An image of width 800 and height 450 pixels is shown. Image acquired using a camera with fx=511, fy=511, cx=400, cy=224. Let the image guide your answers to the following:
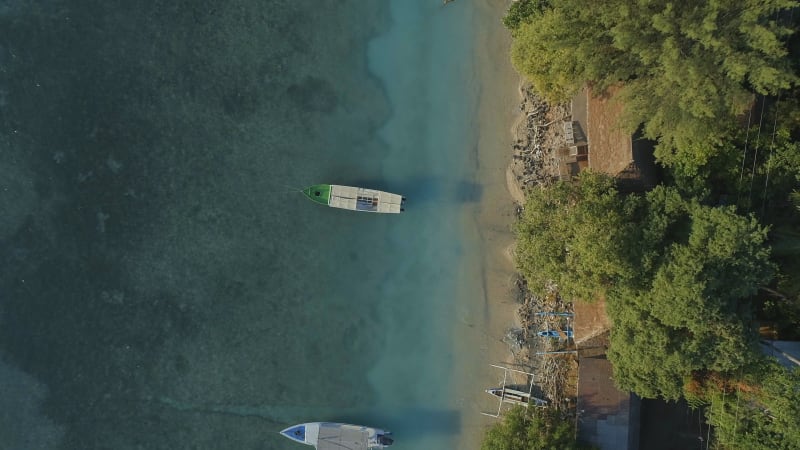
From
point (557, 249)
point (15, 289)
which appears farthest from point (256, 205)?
point (557, 249)

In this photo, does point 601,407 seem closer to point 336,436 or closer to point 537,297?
point 537,297

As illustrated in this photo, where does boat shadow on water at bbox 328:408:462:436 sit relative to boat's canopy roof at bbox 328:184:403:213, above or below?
below

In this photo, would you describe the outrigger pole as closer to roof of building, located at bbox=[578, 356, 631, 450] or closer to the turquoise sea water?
roof of building, located at bbox=[578, 356, 631, 450]

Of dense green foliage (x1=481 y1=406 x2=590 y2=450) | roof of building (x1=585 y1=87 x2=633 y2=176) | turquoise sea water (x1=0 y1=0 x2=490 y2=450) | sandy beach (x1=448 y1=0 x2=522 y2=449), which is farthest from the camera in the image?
sandy beach (x1=448 y1=0 x2=522 y2=449)

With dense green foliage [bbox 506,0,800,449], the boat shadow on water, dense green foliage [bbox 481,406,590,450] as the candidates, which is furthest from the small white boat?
dense green foliage [bbox 506,0,800,449]

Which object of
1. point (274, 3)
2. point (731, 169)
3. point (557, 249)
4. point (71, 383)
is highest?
point (274, 3)

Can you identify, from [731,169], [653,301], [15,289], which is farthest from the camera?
[15,289]

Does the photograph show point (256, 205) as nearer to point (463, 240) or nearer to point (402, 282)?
point (402, 282)
